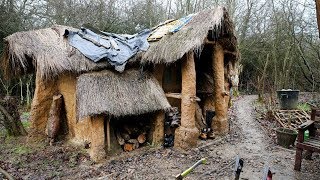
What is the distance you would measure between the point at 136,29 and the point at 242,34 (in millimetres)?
8561

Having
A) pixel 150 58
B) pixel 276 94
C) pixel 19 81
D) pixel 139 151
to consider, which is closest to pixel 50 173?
pixel 139 151

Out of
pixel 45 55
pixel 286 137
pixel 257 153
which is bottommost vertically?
pixel 257 153

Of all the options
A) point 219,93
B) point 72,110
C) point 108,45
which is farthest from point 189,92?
point 72,110

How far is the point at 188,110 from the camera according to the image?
312 inches

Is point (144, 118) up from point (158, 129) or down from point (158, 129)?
up

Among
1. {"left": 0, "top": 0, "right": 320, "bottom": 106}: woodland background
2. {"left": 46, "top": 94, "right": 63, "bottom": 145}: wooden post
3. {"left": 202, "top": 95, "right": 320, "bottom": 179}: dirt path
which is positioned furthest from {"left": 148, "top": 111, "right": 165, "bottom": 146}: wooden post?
{"left": 0, "top": 0, "right": 320, "bottom": 106}: woodland background

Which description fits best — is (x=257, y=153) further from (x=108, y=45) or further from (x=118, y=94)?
(x=108, y=45)

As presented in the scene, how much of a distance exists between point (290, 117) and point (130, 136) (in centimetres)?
626

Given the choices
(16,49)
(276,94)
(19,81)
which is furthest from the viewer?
(19,81)

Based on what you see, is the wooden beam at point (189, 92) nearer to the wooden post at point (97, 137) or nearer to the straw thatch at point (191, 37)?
the straw thatch at point (191, 37)

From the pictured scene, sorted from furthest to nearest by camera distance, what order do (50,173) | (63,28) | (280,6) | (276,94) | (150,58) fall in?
(280,6) < (276,94) < (63,28) < (150,58) < (50,173)

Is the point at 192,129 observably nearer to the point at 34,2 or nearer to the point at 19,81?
the point at 19,81

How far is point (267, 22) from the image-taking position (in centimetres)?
2011

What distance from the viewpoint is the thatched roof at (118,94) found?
7.10 m
